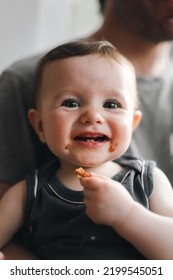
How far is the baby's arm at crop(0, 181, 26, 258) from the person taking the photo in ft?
3.11

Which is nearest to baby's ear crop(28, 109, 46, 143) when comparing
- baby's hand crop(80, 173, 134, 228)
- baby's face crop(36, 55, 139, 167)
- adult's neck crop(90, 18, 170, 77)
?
baby's face crop(36, 55, 139, 167)

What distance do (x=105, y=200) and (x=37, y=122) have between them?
276 millimetres

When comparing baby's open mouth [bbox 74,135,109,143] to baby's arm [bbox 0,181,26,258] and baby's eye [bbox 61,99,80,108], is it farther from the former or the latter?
baby's arm [bbox 0,181,26,258]

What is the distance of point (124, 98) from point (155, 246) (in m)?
0.29

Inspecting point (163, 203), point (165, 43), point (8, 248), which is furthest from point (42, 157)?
point (165, 43)

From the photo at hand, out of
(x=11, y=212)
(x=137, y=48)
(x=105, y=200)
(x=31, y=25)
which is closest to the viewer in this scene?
(x=105, y=200)

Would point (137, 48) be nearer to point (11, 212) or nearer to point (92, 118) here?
point (92, 118)

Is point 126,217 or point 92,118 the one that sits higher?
point 92,118

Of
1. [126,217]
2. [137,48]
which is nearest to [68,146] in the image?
[126,217]

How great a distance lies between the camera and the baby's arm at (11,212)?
37.3 inches

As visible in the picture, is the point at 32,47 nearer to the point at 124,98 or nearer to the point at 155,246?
the point at 124,98

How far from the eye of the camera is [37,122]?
1007 mm

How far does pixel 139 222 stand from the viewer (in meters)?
0.83

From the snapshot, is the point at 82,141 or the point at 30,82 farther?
the point at 30,82
